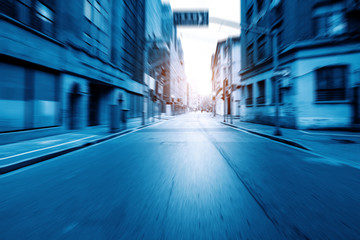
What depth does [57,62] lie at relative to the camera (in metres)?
9.48

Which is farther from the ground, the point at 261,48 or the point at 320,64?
the point at 261,48

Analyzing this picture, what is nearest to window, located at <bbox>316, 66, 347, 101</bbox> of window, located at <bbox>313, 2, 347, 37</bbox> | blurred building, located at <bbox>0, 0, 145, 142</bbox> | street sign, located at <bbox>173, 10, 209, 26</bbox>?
window, located at <bbox>313, 2, 347, 37</bbox>

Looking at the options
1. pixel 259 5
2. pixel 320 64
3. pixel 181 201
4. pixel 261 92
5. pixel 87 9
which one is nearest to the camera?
pixel 181 201

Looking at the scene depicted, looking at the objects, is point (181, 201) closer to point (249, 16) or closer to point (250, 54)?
point (250, 54)

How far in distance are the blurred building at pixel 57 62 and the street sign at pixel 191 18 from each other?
6.72m

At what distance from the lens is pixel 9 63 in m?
7.38

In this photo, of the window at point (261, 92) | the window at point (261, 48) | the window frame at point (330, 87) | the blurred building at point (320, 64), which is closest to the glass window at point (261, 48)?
the window at point (261, 48)

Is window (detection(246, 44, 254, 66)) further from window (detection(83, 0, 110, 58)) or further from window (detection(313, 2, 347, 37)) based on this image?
window (detection(83, 0, 110, 58))

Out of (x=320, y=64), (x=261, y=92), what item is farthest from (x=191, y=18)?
(x=261, y=92)

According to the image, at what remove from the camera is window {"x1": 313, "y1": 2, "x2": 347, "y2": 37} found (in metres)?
11.6

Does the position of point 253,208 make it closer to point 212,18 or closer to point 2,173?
point 2,173

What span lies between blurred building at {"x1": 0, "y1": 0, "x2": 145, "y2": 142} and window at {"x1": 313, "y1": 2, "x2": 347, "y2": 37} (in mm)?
16410

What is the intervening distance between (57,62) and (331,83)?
57.2 ft

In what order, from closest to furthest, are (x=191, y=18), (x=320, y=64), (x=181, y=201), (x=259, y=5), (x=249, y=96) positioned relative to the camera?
(x=181, y=201)
(x=191, y=18)
(x=320, y=64)
(x=259, y=5)
(x=249, y=96)
